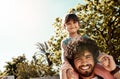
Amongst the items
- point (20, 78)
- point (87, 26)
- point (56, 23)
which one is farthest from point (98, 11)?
point (20, 78)

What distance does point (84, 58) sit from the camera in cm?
353

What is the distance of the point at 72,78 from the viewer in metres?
3.44

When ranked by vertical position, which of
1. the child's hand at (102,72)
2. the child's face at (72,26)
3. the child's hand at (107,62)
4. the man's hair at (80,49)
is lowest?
the child's hand at (102,72)

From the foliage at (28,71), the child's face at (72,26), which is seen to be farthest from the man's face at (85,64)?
the foliage at (28,71)

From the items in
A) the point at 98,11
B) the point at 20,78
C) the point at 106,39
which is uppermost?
the point at 98,11

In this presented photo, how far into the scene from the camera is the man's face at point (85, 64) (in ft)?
11.6

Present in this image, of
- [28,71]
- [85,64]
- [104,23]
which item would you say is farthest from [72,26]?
[28,71]

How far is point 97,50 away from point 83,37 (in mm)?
201

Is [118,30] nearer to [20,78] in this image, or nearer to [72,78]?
[20,78]

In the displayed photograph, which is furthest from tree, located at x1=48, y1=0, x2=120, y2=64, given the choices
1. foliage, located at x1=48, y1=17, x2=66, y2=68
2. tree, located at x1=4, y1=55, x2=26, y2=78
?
tree, located at x1=4, y1=55, x2=26, y2=78

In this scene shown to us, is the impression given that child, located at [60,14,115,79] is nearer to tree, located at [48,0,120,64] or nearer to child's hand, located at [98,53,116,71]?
child's hand, located at [98,53,116,71]

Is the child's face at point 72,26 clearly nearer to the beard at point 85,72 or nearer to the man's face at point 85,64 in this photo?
the man's face at point 85,64

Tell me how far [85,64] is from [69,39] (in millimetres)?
337

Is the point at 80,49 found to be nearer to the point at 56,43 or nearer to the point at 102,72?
the point at 102,72
